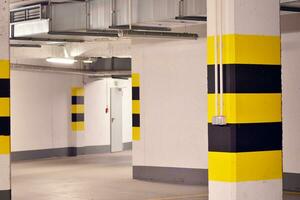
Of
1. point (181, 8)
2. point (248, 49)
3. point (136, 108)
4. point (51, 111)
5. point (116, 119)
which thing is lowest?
point (116, 119)

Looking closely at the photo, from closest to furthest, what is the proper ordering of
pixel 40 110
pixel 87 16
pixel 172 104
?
pixel 87 16 < pixel 172 104 < pixel 40 110

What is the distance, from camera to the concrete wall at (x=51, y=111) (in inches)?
770

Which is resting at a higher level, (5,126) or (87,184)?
(5,126)

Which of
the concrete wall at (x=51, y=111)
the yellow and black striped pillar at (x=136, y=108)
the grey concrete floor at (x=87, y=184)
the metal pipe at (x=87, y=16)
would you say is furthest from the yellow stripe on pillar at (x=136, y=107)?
the concrete wall at (x=51, y=111)

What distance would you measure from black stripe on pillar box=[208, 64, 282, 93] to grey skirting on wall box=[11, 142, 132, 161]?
1254 centimetres

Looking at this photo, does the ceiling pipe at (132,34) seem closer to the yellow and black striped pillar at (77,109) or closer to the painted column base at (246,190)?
the painted column base at (246,190)

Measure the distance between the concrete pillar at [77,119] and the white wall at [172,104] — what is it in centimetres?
746

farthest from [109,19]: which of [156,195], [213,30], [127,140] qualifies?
[127,140]

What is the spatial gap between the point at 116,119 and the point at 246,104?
16.5 meters

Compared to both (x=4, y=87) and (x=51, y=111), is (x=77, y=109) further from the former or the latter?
(x=4, y=87)

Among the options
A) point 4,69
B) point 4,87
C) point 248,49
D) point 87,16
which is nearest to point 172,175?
point 87,16

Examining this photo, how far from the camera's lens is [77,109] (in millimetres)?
21797

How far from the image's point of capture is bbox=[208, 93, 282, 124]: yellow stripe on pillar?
7602 mm

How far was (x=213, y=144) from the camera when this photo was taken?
7773mm
